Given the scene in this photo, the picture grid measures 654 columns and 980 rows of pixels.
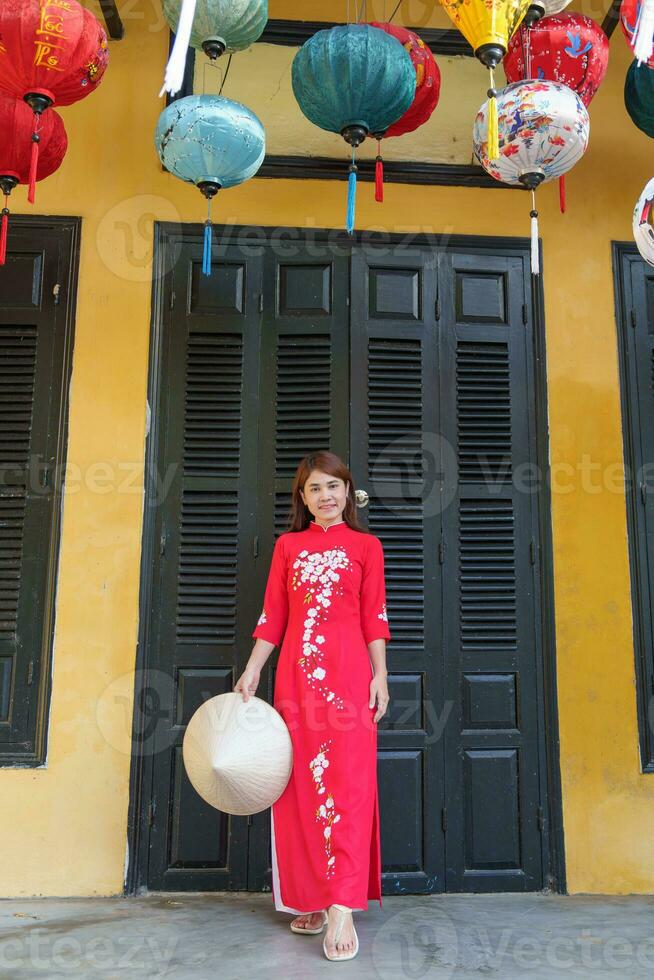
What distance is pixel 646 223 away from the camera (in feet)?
10.0

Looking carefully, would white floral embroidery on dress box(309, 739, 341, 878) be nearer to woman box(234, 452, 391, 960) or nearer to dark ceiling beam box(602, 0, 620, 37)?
woman box(234, 452, 391, 960)

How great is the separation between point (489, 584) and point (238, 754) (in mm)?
1356

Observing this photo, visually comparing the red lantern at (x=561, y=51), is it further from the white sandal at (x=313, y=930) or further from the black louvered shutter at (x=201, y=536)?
the white sandal at (x=313, y=930)

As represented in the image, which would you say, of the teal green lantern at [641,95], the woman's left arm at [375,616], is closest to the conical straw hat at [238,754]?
the woman's left arm at [375,616]

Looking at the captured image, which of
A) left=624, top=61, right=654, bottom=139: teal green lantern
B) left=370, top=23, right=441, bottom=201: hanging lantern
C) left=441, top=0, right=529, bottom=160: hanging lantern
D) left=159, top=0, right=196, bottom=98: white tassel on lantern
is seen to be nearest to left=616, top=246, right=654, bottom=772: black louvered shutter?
left=624, top=61, right=654, bottom=139: teal green lantern

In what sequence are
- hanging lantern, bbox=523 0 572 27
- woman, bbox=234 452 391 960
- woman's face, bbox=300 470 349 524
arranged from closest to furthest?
woman, bbox=234 452 391 960 < hanging lantern, bbox=523 0 572 27 < woman's face, bbox=300 470 349 524

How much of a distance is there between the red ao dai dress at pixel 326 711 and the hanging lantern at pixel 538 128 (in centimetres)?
134

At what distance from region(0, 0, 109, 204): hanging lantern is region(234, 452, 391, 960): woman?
1415 millimetres

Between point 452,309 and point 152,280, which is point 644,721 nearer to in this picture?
point 452,309

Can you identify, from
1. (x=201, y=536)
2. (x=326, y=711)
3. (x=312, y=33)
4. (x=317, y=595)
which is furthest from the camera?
(x=312, y=33)

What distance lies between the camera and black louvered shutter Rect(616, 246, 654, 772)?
366 cm

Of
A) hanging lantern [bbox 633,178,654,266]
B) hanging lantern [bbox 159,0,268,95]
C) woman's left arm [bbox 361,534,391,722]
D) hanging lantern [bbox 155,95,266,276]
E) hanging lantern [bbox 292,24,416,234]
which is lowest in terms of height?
woman's left arm [bbox 361,534,391,722]

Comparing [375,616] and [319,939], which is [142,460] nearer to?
[375,616]

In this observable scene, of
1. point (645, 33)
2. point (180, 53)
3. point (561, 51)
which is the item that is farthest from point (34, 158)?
point (645, 33)
